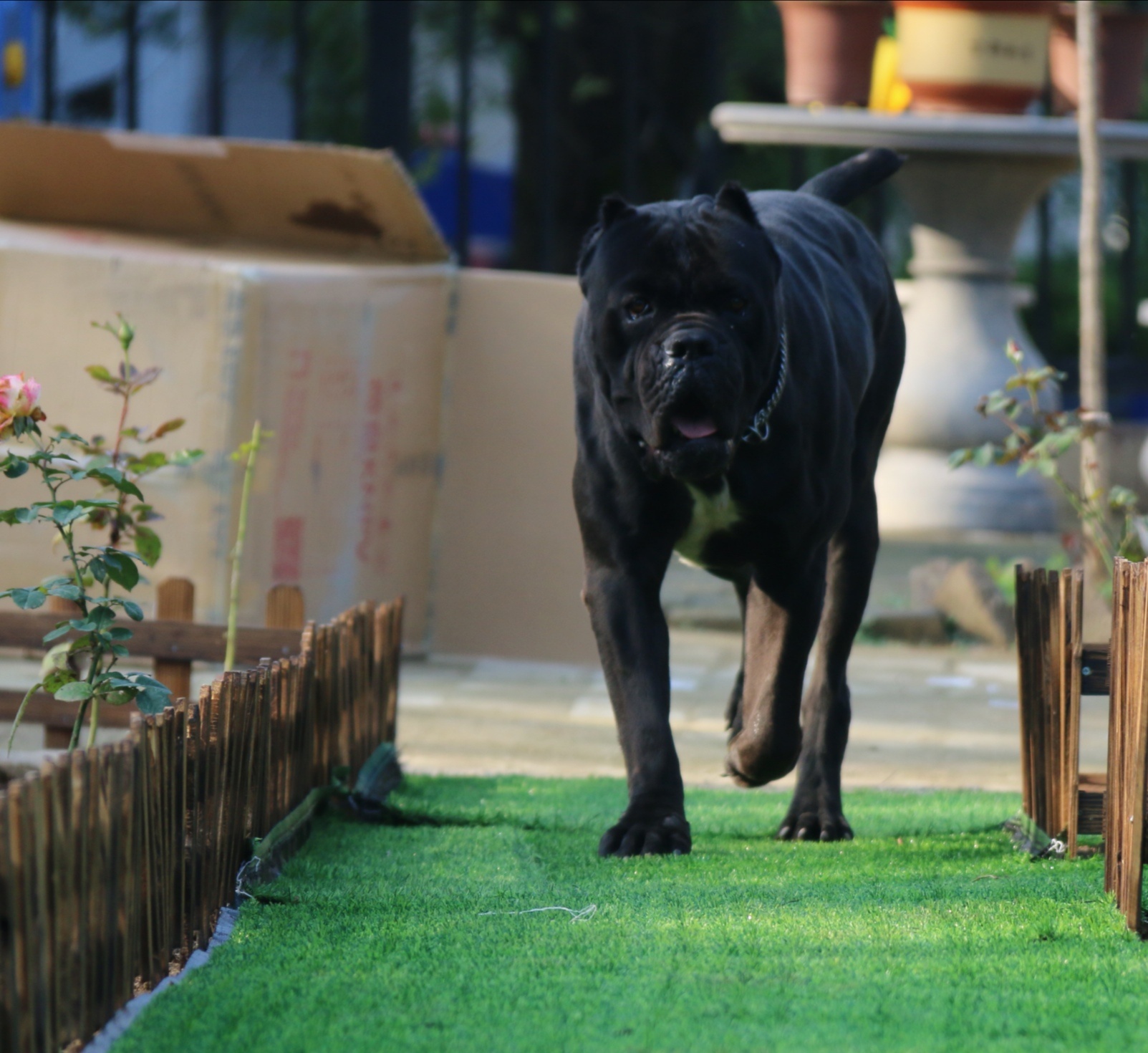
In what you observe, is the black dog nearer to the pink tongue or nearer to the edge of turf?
the pink tongue

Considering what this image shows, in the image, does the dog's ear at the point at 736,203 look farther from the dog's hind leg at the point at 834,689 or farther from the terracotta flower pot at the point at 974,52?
the terracotta flower pot at the point at 974,52

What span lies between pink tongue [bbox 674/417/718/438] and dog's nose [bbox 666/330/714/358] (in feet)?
0.41

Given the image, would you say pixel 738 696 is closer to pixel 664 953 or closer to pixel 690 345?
pixel 690 345

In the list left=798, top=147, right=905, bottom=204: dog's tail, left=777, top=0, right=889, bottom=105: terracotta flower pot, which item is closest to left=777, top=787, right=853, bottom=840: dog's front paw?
left=798, top=147, right=905, bottom=204: dog's tail

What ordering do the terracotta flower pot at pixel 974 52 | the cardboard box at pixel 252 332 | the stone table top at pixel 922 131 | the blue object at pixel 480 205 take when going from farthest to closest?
the blue object at pixel 480 205 → the terracotta flower pot at pixel 974 52 → the stone table top at pixel 922 131 → the cardboard box at pixel 252 332

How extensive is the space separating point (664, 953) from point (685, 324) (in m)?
1.21

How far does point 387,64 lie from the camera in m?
7.80

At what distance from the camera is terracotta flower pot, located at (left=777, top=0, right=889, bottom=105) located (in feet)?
26.6

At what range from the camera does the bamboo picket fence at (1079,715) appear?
8.83ft

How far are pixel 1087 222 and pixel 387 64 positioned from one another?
3138 mm

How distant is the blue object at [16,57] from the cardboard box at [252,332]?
390 cm

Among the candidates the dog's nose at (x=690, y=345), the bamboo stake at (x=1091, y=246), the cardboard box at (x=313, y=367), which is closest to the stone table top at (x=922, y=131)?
the bamboo stake at (x=1091, y=246)

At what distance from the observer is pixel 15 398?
120 inches

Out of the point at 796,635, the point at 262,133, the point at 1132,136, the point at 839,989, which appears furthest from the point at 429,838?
the point at 262,133
